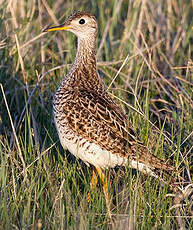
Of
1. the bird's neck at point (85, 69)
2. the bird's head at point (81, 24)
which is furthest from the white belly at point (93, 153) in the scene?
the bird's head at point (81, 24)

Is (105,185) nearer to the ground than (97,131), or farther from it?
nearer to the ground

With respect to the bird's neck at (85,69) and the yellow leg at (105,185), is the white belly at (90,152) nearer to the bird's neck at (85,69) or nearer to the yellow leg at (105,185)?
the yellow leg at (105,185)

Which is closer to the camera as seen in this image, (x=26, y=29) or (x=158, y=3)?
(x=26, y=29)

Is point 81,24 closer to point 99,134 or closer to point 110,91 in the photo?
point 110,91

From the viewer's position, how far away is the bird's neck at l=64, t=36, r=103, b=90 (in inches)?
200

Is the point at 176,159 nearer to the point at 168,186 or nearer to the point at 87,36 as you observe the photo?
the point at 168,186

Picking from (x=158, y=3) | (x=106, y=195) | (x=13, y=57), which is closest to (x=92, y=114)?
(x=106, y=195)

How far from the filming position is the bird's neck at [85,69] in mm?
5074

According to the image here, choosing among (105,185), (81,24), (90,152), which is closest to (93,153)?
(90,152)

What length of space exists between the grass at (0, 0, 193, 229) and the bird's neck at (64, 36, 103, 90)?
35 cm

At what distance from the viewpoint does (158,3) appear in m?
7.79

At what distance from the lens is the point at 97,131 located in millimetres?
4699

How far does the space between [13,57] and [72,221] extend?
10.2ft

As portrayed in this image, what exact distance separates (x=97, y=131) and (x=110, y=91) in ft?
4.82
